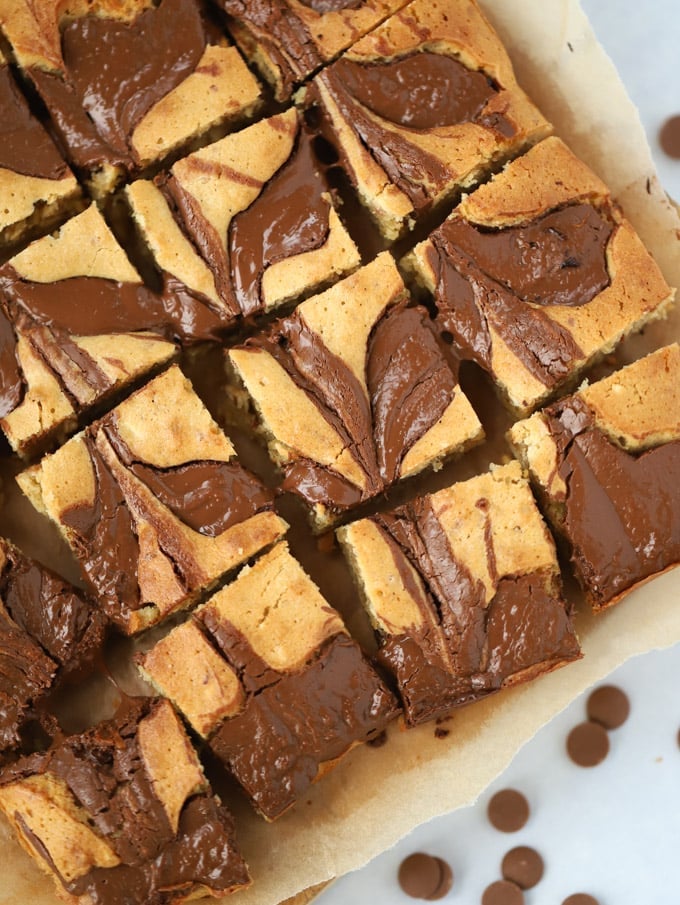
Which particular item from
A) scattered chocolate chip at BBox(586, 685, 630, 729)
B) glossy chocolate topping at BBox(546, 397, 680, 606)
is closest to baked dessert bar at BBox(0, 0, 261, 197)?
glossy chocolate topping at BBox(546, 397, 680, 606)

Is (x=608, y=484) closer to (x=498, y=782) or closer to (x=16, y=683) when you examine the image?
(x=498, y=782)

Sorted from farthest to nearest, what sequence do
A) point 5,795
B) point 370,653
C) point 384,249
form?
point 384,249 → point 370,653 → point 5,795

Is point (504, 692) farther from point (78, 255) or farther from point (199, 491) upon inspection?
point (78, 255)

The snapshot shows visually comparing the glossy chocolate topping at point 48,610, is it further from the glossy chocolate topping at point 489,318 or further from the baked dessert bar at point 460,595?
the glossy chocolate topping at point 489,318

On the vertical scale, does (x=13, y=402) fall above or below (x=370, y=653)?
above

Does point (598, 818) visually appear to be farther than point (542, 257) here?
Yes

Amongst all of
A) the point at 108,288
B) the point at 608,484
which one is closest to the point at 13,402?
the point at 108,288

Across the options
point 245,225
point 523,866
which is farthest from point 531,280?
point 523,866
